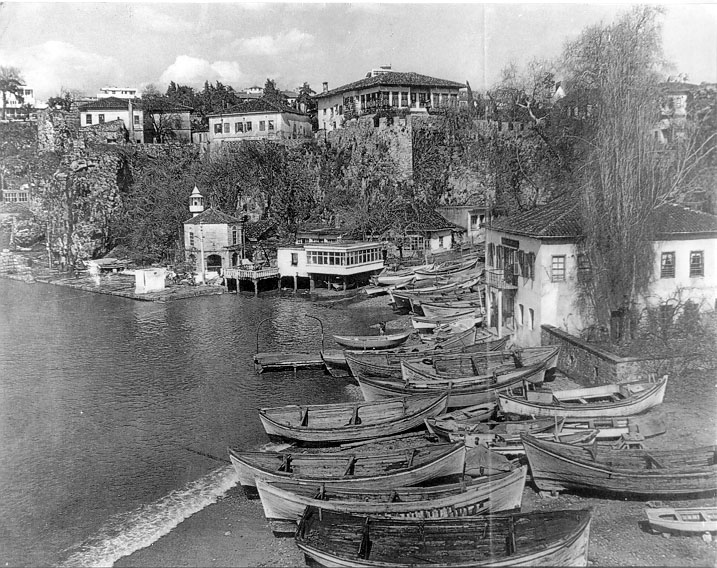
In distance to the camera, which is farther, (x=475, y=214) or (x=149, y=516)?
(x=475, y=214)

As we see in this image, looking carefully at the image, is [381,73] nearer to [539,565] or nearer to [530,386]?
[530,386]

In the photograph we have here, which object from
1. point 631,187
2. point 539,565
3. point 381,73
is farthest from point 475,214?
point 539,565

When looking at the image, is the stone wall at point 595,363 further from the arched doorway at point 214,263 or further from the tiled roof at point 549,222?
the arched doorway at point 214,263

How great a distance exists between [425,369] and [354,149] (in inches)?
1933

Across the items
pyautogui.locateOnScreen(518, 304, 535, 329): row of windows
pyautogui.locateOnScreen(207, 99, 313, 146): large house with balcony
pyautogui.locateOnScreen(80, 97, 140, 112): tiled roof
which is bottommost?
pyautogui.locateOnScreen(518, 304, 535, 329): row of windows

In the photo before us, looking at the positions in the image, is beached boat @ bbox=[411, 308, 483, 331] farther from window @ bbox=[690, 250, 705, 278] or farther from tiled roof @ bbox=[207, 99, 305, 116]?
tiled roof @ bbox=[207, 99, 305, 116]

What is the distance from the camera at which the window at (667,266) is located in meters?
26.8

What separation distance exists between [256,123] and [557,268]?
57.2 m

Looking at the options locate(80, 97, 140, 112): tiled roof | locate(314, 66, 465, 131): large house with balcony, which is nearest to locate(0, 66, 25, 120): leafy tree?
locate(80, 97, 140, 112): tiled roof

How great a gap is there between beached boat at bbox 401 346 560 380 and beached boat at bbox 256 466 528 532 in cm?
889

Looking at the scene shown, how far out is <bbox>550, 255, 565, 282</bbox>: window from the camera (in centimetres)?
2680

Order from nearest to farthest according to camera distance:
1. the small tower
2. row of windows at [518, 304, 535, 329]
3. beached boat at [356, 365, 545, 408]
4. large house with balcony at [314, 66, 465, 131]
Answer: beached boat at [356, 365, 545, 408]
row of windows at [518, 304, 535, 329]
the small tower
large house with balcony at [314, 66, 465, 131]

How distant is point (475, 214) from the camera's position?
6650cm

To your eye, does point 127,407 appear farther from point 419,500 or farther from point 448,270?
point 448,270
